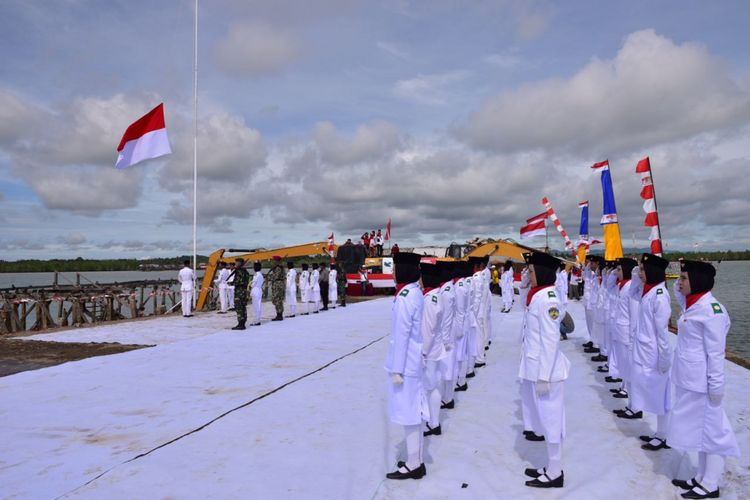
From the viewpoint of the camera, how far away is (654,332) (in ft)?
17.3

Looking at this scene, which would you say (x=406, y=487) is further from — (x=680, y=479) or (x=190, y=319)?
(x=190, y=319)

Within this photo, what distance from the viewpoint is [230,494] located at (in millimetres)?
4016

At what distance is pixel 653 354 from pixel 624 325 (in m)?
1.50

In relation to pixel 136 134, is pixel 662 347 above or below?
below

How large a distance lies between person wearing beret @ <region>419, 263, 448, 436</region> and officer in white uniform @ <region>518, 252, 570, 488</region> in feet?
A: 2.81

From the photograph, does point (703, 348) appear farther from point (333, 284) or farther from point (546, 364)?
point (333, 284)

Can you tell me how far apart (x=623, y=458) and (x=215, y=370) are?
6.41 metres

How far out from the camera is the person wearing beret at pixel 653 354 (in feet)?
16.7

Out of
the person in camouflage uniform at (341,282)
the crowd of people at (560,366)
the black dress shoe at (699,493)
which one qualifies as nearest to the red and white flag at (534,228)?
the person in camouflage uniform at (341,282)

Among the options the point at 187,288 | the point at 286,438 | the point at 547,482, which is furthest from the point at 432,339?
the point at 187,288

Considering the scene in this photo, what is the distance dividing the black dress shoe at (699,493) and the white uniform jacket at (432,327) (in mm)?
2266

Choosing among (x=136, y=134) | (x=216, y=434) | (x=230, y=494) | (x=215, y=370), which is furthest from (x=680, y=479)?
(x=136, y=134)

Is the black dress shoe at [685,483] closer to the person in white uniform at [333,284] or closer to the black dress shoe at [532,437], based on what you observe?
the black dress shoe at [532,437]

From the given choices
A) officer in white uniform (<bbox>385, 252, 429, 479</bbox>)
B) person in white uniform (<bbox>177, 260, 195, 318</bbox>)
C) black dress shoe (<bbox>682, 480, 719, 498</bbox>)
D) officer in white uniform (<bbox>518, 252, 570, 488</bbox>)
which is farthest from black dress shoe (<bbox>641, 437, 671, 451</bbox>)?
person in white uniform (<bbox>177, 260, 195, 318</bbox>)
